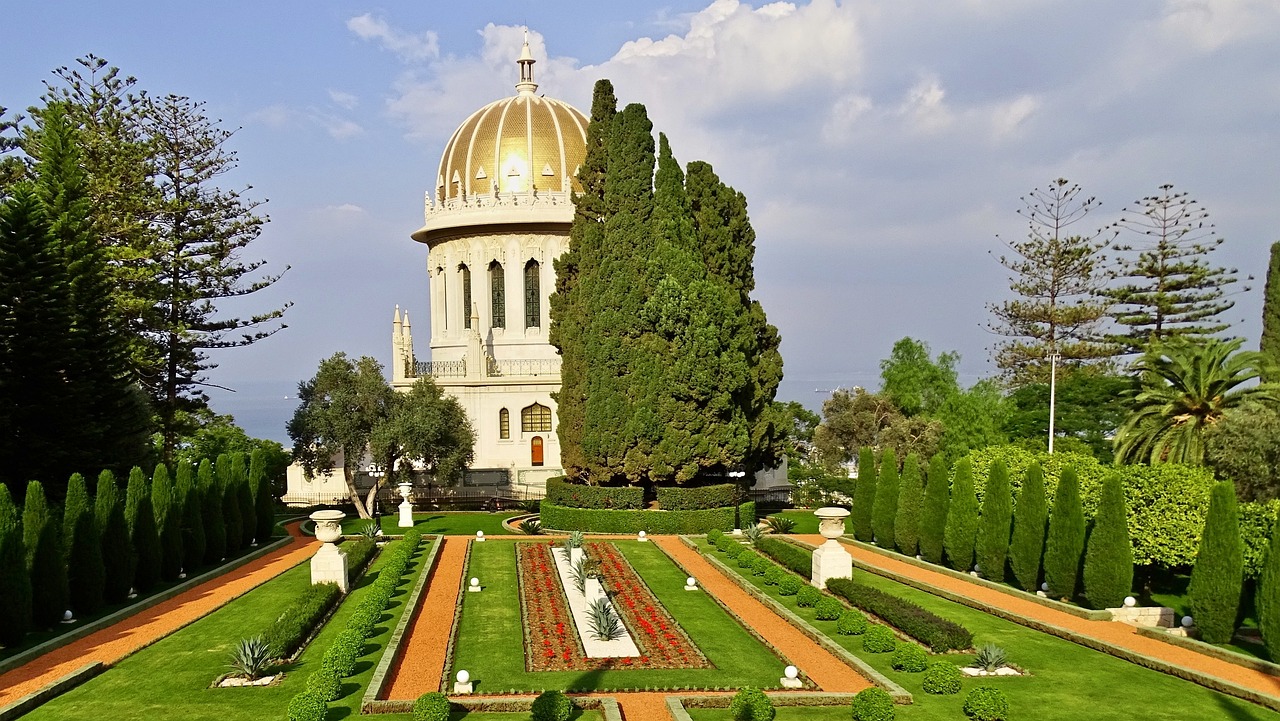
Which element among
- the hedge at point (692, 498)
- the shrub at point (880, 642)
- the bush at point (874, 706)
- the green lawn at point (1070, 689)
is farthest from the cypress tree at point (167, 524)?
the bush at point (874, 706)

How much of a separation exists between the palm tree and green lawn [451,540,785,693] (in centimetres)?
1262

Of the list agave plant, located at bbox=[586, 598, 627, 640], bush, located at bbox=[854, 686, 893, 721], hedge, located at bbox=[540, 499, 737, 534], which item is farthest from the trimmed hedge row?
hedge, located at bbox=[540, 499, 737, 534]

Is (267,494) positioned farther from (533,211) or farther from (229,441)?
(229,441)

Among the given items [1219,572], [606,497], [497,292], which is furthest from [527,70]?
[1219,572]

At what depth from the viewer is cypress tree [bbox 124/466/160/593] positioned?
71.4ft

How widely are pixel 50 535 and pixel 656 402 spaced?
17.7 metres

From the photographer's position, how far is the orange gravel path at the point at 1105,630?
1498 centimetres

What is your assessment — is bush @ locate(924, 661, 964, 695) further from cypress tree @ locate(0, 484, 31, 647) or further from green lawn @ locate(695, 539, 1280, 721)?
cypress tree @ locate(0, 484, 31, 647)

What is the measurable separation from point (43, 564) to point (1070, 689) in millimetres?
17265

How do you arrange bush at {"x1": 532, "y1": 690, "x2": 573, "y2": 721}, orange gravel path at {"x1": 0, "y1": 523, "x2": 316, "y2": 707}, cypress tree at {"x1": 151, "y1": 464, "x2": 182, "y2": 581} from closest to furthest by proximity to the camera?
bush at {"x1": 532, "y1": 690, "x2": 573, "y2": 721} → orange gravel path at {"x1": 0, "y1": 523, "x2": 316, "y2": 707} → cypress tree at {"x1": 151, "y1": 464, "x2": 182, "y2": 581}

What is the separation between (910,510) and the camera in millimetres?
26875

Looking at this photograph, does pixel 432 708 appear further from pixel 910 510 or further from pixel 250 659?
pixel 910 510

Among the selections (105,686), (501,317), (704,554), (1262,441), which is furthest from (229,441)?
(1262,441)

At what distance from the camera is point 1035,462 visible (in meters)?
21.5
